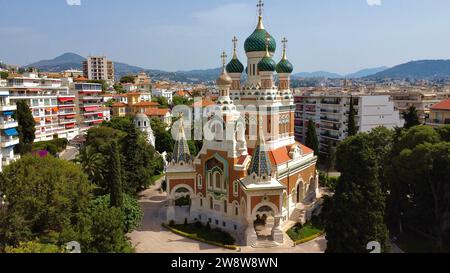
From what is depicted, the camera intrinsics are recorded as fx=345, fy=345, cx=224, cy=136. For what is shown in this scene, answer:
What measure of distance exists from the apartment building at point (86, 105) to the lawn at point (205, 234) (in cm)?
3755

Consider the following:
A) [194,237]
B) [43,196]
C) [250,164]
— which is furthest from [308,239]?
[43,196]

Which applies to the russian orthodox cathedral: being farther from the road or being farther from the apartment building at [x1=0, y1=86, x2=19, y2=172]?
the road

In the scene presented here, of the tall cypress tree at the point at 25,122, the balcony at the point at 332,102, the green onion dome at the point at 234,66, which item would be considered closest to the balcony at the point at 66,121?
the tall cypress tree at the point at 25,122

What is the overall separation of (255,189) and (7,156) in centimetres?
2041

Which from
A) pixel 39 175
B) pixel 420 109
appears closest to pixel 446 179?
pixel 39 175

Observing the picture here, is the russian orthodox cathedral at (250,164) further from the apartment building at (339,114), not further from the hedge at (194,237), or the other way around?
the apartment building at (339,114)

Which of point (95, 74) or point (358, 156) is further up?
point (95, 74)

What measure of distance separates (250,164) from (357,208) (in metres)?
8.49

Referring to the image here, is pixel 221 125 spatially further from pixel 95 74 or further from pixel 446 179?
pixel 95 74

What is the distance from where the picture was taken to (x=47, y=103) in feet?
165

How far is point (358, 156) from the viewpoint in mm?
18328

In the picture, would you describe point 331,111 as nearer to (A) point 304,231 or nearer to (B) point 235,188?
(A) point 304,231

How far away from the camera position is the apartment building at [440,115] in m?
37.6

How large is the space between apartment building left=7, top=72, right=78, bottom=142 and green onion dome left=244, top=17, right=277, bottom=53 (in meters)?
31.3
